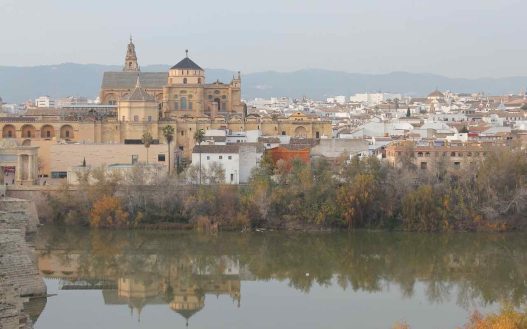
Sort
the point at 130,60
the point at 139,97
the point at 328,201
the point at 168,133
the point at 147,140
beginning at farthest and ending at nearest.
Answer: the point at 130,60
the point at 139,97
the point at 168,133
the point at 147,140
the point at 328,201

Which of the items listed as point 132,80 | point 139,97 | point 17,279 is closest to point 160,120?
point 139,97

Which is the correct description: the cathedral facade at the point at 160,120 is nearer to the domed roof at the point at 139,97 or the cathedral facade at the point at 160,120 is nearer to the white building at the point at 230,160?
the domed roof at the point at 139,97

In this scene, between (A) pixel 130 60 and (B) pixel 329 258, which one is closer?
(B) pixel 329 258

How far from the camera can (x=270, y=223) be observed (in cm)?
3088

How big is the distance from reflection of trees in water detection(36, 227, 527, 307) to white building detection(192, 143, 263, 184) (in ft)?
15.2

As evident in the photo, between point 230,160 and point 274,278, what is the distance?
10.6 metres

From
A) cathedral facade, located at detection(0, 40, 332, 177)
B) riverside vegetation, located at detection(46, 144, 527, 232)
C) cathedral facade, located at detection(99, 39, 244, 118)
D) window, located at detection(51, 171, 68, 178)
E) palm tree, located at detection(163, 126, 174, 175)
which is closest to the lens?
riverside vegetation, located at detection(46, 144, 527, 232)

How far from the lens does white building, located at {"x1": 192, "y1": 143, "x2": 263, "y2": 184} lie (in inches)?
1336

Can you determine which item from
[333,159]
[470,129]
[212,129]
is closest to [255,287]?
[333,159]

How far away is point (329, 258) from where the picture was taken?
2630 centimetres

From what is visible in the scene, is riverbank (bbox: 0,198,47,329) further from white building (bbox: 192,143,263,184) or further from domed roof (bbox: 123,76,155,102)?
domed roof (bbox: 123,76,155,102)

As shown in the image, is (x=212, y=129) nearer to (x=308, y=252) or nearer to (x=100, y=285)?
(x=308, y=252)

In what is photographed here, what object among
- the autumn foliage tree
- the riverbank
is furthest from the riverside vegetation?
the riverbank

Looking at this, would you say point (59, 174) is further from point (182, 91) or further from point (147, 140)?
point (182, 91)
